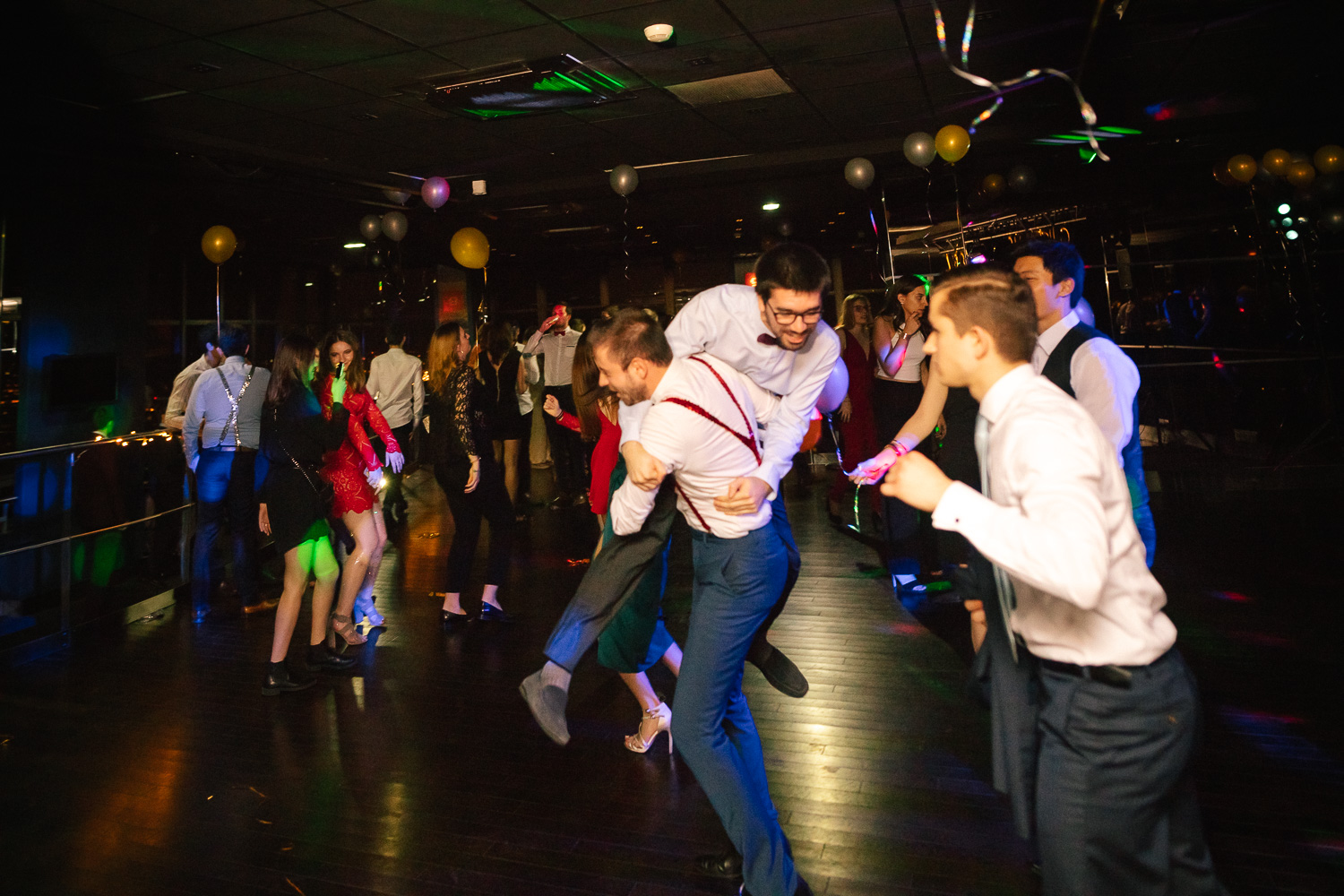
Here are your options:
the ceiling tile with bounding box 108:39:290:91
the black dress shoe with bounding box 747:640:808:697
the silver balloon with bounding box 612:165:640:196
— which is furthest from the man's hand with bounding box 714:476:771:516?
the silver balloon with bounding box 612:165:640:196

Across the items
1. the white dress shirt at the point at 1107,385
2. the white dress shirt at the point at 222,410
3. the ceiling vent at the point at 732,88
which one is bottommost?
the white dress shirt at the point at 1107,385

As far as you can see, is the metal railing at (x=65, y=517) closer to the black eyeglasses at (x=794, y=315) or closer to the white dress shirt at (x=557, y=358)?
the white dress shirt at (x=557, y=358)

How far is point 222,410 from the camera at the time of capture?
4.89 metres

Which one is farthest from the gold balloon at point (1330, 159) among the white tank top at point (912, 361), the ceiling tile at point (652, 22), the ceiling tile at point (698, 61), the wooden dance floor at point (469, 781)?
the wooden dance floor at point (469, 781)

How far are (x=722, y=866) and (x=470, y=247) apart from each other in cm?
779

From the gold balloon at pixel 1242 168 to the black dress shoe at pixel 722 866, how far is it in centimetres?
852

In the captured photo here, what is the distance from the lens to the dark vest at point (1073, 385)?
7.80ft

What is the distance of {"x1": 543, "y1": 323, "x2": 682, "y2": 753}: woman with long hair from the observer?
97.7 inches

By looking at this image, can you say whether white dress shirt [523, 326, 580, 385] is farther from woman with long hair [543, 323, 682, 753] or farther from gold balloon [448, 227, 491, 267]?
woman with long hair [543, 323, 682, 753]

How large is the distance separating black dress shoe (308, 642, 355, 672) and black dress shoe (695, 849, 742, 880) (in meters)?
2.38

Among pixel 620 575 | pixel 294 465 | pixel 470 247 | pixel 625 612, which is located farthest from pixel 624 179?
pixel 620 575

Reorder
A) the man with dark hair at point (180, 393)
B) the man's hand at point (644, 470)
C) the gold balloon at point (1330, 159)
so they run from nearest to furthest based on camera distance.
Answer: the man's hand at point (644, 470) < the man with dark hair at point (180, 393) < the gold balloon at point (1330, 159)

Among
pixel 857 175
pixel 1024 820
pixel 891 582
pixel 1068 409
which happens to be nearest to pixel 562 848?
pixel 1024 820

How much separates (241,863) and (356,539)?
1904mm
